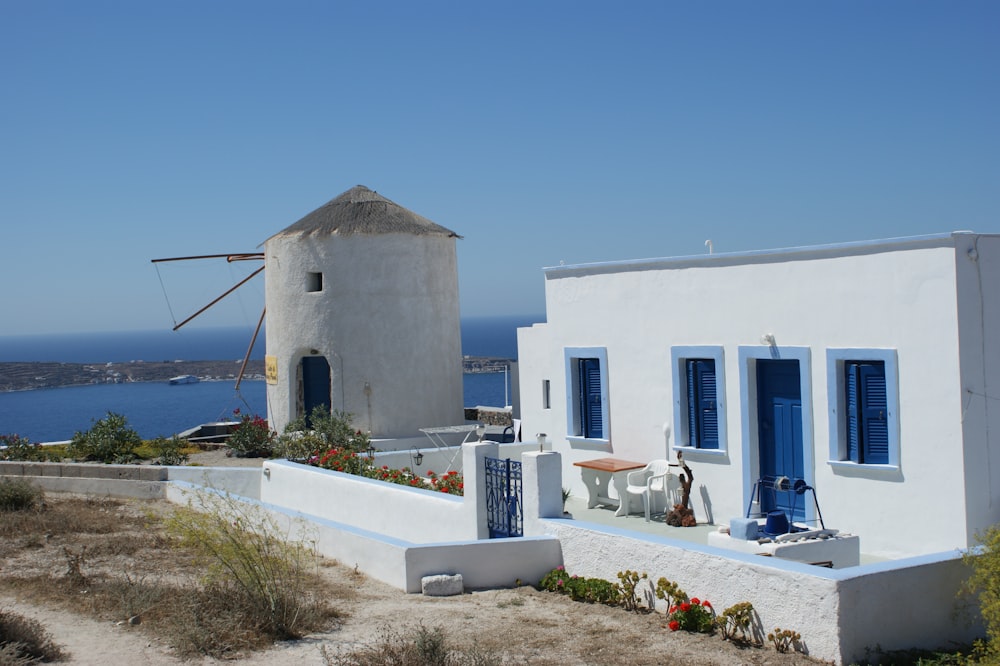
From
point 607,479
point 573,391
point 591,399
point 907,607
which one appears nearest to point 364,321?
point 573,391

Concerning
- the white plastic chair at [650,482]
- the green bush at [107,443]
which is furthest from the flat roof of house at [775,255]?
the green bush at [107,443]

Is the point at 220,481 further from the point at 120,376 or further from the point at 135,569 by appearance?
the point at 120,376

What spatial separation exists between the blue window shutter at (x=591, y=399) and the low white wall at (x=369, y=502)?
7.22 ft

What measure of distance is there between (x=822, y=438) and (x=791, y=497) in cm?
89

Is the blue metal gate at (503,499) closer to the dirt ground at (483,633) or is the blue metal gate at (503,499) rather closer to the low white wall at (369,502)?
the low white wall at (369,502)

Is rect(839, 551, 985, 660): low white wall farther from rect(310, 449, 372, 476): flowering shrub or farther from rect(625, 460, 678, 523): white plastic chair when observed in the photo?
rect(310, 449, 372, 476): flowering shrub

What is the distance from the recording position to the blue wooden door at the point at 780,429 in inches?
433

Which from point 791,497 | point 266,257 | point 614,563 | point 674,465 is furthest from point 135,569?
point 266,257

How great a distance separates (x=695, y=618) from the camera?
8.88 m

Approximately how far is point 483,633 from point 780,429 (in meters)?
4.35

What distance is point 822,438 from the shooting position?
34.8ft

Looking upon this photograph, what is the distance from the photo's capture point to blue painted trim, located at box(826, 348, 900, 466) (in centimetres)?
984

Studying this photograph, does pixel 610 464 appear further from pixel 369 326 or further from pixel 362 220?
pixel 362 220

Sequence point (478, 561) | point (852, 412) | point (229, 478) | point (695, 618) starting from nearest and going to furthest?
point (695, 618) → point (852, 412) → point (478, 561) → point (229, 478)
